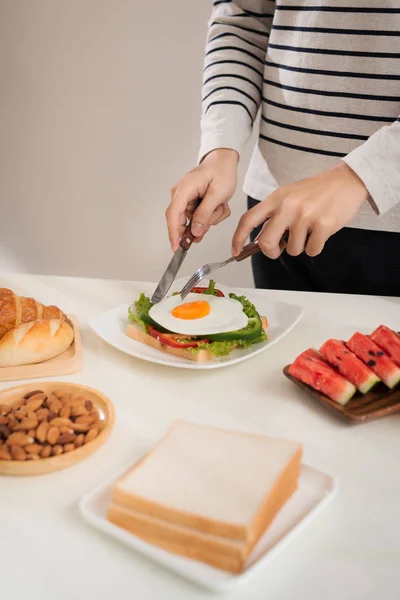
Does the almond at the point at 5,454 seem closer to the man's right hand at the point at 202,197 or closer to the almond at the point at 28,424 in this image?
the almond at the point at 28,424

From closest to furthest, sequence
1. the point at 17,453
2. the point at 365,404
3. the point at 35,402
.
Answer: the point at 17,453, the point at 35,402, the point at 365,404

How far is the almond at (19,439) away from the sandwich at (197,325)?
46 cm

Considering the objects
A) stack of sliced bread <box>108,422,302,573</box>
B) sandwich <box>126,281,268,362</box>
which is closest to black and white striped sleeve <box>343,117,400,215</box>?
sandwich <box>126,281,268,362</box>

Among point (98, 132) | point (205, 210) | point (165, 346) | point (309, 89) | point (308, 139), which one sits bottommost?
point (98, 132)

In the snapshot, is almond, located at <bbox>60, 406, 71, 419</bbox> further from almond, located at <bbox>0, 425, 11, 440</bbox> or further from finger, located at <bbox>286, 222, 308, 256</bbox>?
finger, located at <bbox>286, 222, 308, 256</bbox>

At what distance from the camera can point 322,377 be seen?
1.20m

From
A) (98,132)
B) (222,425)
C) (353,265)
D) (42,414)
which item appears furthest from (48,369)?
(98,132)

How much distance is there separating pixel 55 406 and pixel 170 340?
1.28 ft

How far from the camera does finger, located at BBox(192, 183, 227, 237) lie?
1.58 meters

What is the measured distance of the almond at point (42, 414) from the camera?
1037 millimetres

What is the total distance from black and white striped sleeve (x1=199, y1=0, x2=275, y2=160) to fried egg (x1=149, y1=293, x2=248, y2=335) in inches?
18.1

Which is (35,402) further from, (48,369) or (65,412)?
(48,369)

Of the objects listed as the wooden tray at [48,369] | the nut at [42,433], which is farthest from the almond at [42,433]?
the wooden tray at [48,369]

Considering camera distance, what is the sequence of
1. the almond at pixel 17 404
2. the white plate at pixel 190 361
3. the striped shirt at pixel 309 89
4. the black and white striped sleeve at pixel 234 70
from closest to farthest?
the almond at pixel 17 404 → the white plate at pixel 190 361 → the striped shirt at pixel 309 89 → the black and white striped sleeve at pixel 234 70
